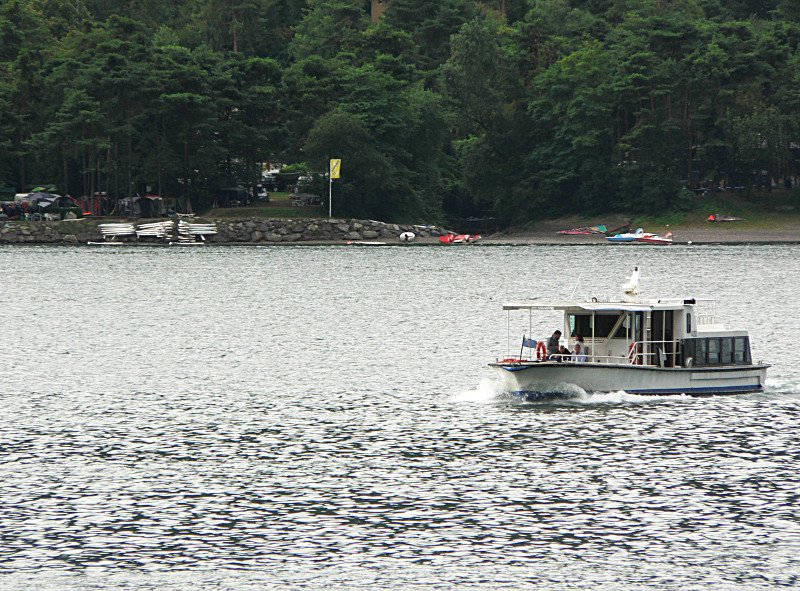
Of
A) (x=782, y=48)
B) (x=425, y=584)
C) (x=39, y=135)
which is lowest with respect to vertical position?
(x=425, y=584)

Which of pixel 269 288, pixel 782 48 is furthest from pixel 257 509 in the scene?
pixel 782 48

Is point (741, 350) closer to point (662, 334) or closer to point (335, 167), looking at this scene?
point (662, 334)

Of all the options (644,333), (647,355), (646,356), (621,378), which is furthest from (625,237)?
(621,378)

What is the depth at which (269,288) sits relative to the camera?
382 ft

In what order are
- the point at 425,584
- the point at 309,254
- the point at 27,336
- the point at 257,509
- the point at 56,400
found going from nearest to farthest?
the point at 425,584, the point at 257,509, the point at 56,400, the point at 27,336, the point at 309,254

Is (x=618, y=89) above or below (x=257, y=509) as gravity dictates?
above

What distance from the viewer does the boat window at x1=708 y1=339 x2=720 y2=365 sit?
168 ft

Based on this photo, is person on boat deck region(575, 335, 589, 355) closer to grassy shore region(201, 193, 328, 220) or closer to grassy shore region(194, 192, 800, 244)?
grassy shore region(194, 192, 800, 244)

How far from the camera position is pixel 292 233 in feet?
576

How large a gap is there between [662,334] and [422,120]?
136 meters

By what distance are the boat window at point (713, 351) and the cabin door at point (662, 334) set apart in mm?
1790

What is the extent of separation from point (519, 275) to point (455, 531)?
320ft

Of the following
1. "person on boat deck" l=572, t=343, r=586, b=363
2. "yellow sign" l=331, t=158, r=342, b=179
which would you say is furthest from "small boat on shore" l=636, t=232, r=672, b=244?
"person on boat deck" l=572, t=343, r=586, b=363

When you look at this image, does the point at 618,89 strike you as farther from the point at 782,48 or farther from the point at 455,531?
the point at 455,531
